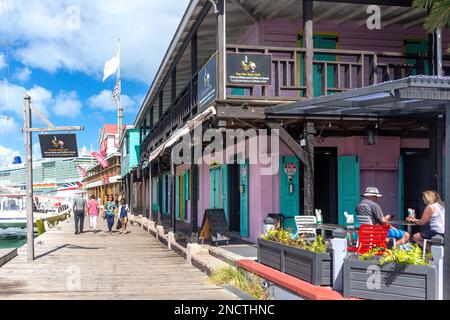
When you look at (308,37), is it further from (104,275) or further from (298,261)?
(104,275)

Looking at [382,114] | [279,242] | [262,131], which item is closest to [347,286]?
[279,242]

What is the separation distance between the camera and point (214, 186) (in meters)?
18.3

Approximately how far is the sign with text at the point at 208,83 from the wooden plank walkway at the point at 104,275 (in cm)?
359

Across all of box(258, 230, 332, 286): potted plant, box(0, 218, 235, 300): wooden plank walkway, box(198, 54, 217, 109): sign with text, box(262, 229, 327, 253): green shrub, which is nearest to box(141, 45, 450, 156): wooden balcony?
box(198, 54, 217, 109): sign with text

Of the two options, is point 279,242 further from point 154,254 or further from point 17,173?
point 17,173

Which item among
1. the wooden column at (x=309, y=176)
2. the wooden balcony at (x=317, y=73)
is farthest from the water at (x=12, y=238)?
the wooden column at (x=309, y=176)

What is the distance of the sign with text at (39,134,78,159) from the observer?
13.8 m

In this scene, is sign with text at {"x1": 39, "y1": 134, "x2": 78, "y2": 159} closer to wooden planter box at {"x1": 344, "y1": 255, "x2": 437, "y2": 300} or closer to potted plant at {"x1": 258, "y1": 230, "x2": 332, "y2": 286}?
potted plant at {"x1": 258, "y1": 230, "x2": 332, "y2": 286}

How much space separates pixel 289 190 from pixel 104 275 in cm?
460

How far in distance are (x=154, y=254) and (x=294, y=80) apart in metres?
6.65

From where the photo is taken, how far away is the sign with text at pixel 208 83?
10.9m

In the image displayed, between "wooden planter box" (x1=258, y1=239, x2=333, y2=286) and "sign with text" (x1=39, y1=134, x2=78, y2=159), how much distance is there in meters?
6.45

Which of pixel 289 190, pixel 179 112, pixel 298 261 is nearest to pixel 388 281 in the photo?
pixel 298 261

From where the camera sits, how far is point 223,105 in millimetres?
10570
